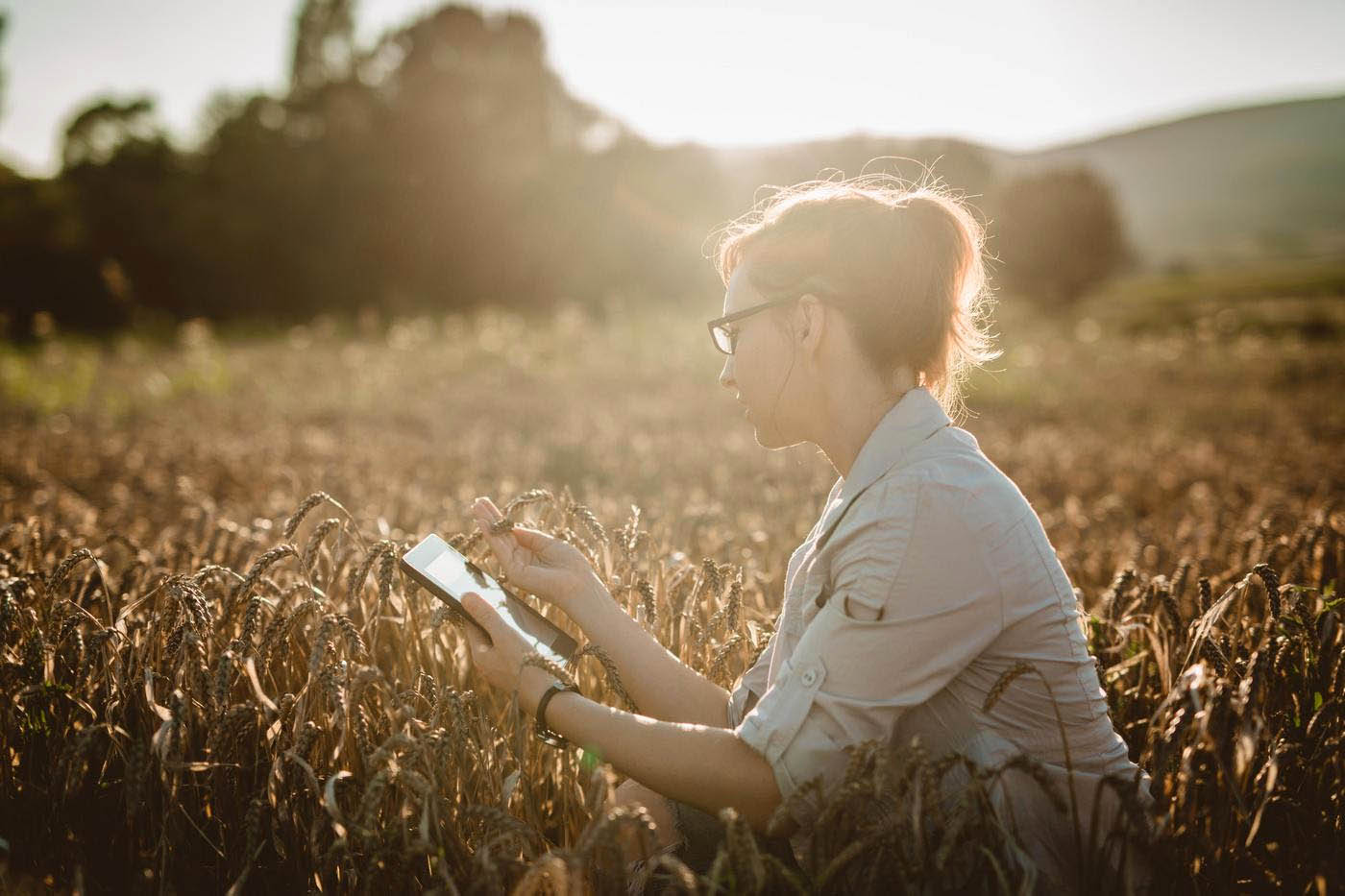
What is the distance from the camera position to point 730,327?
85.9 inches

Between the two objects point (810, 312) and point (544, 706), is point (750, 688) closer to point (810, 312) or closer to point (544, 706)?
point (544, 706)

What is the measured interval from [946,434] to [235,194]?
3165 cm

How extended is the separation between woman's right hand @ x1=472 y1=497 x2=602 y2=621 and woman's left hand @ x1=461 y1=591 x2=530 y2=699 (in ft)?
0.78

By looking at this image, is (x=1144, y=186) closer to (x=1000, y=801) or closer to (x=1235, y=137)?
(x=1235, y=137)

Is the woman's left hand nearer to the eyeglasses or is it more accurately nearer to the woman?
the woman

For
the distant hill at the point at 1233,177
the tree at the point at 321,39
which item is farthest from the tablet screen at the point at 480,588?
the distant hill at the point at 1233,177

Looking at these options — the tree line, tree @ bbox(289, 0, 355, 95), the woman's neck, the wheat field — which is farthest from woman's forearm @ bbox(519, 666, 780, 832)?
tree @ bbox(289, 0, 355, 95)

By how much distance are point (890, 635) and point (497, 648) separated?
3.18 feet

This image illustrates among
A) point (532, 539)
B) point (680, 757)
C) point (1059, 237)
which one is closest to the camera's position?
point (680, 757)

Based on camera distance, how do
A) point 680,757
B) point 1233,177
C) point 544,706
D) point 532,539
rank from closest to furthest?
1. point 680,757
2. point 544,706
3. point 532,539
4. point 1233,177

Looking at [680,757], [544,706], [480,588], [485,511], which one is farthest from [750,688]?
[485,511]

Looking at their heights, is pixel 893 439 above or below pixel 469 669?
above

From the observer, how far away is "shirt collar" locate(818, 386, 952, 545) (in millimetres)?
1860

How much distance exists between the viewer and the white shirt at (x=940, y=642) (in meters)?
1.66
